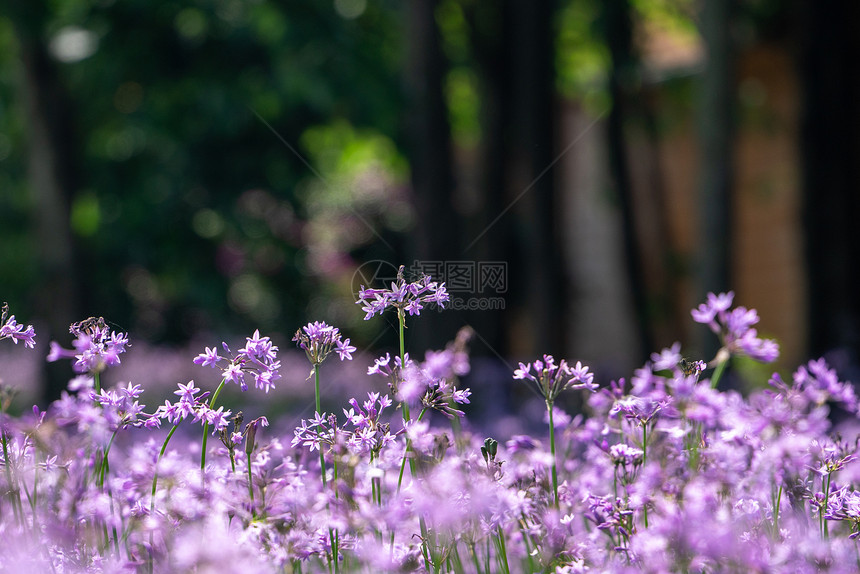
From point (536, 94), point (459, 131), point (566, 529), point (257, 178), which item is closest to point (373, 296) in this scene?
point (566, 529)

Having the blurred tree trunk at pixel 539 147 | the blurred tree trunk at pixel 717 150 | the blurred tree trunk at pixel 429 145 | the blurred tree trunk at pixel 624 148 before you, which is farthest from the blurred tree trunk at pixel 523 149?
the blurred tree trunk at pixel 717 150

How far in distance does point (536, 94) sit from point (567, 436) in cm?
672

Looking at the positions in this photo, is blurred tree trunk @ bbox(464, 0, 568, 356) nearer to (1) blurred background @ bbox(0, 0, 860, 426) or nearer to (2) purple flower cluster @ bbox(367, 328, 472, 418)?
(1) blurred background @ bbox(0, 0, 860, 426)

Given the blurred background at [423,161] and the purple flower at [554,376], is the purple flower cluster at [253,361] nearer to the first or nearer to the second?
the purple flower at [554,376]

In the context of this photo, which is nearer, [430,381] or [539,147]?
[430,381]

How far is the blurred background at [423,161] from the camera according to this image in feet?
23.4

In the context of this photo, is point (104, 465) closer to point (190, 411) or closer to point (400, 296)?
point (190, 411)

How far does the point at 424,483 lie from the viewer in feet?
4.95

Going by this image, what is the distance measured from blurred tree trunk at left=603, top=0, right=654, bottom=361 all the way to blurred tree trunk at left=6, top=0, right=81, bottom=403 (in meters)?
5.80

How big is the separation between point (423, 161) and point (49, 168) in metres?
3.81

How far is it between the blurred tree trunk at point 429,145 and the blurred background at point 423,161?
0.06 ft

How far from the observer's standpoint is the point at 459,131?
14875 millimetres

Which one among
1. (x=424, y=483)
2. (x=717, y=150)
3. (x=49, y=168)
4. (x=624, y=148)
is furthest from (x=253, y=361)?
(x=624, y=148)

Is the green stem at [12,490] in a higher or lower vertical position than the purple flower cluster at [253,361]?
lower
